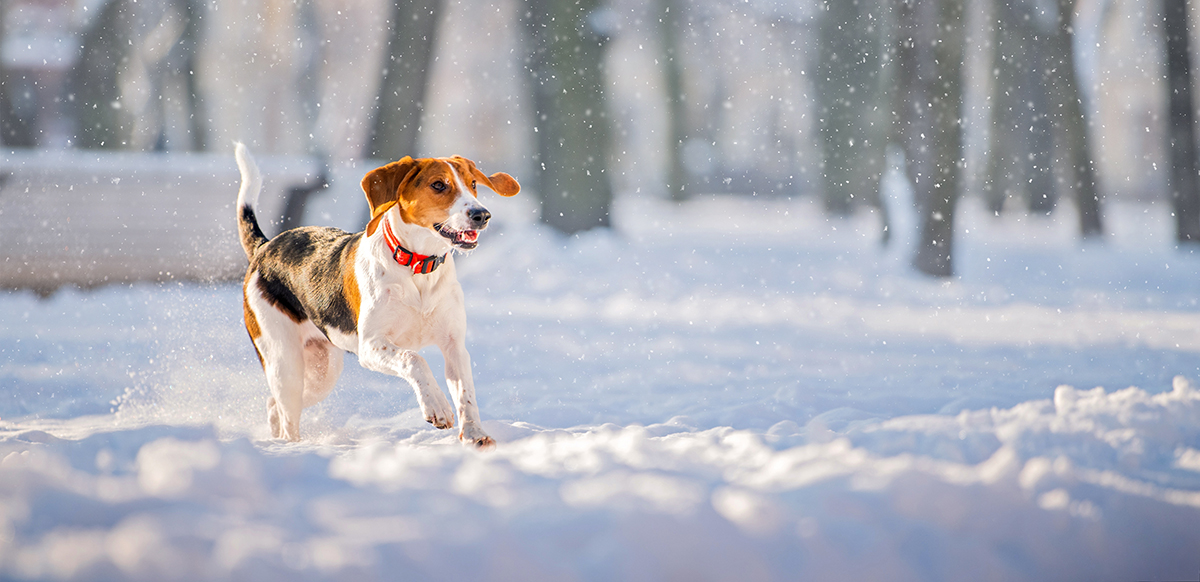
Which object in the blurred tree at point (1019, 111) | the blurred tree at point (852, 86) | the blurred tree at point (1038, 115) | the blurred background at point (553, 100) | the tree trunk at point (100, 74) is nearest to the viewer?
the blurred background at point (553, 100)

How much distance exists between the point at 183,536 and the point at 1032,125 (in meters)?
17.6

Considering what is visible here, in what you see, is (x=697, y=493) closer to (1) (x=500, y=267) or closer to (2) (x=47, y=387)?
(2) (x=47, y=387)

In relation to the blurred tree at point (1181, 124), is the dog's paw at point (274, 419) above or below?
below

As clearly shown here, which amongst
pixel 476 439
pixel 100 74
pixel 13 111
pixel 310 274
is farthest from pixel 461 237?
pixel 100 74

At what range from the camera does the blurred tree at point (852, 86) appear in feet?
51.7

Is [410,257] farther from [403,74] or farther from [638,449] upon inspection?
[403,74]

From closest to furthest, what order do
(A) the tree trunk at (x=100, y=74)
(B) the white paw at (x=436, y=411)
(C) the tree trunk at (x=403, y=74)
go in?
(B) the white paw at (x=436, y=411) < (C) the tree trunk at (x=403, y=74) < (A) the tree trunk at (x=100, y=74)

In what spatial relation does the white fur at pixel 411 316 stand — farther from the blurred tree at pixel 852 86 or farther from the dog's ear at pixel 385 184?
the blurred tree at pixel 852 86

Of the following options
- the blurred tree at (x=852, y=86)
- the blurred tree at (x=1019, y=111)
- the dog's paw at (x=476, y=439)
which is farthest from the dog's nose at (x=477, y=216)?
the blurred tree at (x=1019, y=111)

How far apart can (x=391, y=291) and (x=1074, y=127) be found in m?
13.2

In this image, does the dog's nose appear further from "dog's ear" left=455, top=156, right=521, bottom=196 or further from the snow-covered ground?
the snow-covered ground

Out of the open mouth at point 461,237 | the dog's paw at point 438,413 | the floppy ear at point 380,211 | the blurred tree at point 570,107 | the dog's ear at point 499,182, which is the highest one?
the blurred tree at point 570,107

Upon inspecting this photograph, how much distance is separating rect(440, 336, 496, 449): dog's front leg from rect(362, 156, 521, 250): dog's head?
1.61 ft

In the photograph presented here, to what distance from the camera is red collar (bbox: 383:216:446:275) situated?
3375 mm
